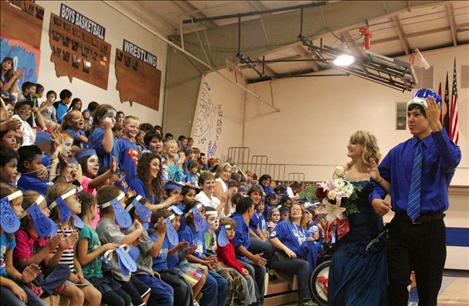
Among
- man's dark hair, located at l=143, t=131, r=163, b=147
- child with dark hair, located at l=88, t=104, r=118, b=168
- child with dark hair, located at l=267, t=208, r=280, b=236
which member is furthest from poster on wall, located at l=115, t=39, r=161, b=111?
child with dark hair, located at l=88, t=104, r=118, b=168

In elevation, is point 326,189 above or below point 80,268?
above

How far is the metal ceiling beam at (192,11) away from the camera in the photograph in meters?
11.8

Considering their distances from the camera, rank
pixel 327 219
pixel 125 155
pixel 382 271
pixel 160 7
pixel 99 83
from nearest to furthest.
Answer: pixel 382 271 → pixel 327 219 → pixel 125 155 → pixel 99 83 → pixel 160 7

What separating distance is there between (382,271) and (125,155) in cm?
311

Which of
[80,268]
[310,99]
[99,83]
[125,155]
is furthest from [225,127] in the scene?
[80,268]

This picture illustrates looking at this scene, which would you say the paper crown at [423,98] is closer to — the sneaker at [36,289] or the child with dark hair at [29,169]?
the sneaker at [36,289]

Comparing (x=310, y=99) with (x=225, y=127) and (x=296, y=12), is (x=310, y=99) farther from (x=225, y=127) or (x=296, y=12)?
(x=296, y=12)

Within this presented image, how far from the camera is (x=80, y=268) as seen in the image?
383cm

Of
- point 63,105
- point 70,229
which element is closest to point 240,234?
point 70,229

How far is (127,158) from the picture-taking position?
568 centimetres

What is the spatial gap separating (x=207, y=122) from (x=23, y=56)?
21.6 ft

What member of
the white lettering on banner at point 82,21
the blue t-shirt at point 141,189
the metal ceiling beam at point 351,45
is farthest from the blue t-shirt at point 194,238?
the metal ceiling beam at point 351,45

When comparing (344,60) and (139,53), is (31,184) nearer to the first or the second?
(139,53)

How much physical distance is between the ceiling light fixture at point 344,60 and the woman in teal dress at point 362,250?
8.37 m
